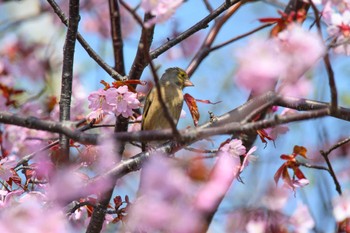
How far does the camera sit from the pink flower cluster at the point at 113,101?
275 centimetres

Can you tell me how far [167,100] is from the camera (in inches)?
147

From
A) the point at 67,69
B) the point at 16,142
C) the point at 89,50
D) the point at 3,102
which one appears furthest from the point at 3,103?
the point at 67,69

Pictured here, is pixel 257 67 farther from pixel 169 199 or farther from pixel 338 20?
pixel 338 20

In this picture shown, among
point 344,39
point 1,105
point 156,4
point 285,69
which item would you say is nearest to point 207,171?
point 285,69

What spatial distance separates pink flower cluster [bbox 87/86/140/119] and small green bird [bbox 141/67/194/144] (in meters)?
0.61

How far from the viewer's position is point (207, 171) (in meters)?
2.26

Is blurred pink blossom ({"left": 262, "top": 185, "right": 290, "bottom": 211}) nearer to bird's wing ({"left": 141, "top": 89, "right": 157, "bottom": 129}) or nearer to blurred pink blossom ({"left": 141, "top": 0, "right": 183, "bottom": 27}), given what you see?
blurred pink blossom ({"left": 141, "top": 0, "right": 183, "bottom": 27})

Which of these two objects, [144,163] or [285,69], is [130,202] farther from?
[285,69]

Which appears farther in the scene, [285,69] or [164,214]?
[285,69]

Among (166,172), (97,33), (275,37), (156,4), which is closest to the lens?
(166,172)

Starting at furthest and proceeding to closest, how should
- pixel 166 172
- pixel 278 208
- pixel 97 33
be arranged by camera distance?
pixel 97 33 → pixel 278 208 → pixel 166 172

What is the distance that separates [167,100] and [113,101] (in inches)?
38.8

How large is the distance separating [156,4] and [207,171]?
642 millimetres

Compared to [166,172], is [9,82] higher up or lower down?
higher up
